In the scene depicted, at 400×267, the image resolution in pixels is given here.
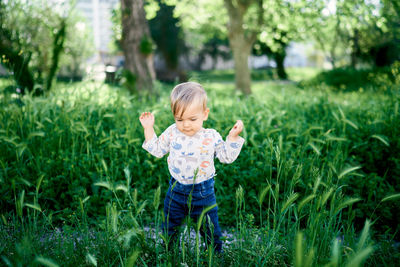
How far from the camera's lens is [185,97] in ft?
6.32

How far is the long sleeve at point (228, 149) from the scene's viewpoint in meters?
1.98

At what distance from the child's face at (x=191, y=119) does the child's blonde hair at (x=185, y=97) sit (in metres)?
0.02

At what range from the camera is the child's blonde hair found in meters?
1.93

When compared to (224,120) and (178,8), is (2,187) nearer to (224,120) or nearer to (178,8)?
(224,120)

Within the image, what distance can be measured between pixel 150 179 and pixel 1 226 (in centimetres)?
135

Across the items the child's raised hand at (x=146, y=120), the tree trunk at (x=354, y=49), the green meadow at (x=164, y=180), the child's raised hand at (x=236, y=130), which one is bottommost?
the green meadow at (x=164, y=180)

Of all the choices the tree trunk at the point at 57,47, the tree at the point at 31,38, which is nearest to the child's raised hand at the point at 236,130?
the tree at the point at 31,38

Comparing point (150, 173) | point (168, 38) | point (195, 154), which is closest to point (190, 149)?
point (195, 154)

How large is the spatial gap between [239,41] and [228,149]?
411 inches

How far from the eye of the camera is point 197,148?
6.73ft

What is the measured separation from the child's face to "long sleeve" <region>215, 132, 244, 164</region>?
20cm

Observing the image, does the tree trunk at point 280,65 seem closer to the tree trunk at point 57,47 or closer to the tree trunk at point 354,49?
the tree trunk at point 354,49

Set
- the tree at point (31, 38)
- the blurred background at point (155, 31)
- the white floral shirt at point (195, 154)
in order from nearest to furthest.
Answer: the white floral shirt at point (195, 154), the tree at point (31, 38), the blurred background at point (155, 31)

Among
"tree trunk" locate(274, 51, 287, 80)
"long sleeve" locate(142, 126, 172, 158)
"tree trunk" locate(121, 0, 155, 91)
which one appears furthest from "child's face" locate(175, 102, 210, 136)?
"tree trunk" locate(274, 51, 287, 80)
